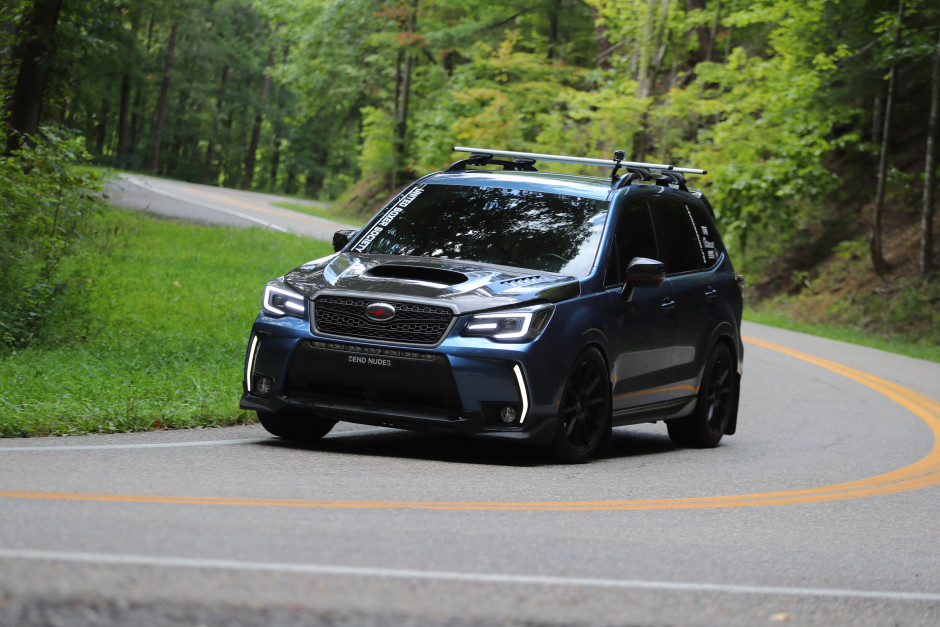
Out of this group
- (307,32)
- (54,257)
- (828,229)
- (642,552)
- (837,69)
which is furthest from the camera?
(307,32)

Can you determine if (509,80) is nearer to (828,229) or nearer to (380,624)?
(828,229)

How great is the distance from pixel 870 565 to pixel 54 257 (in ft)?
34.0

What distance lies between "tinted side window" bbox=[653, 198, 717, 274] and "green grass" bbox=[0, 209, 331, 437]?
3.54m

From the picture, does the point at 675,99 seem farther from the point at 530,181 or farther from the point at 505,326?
the point at 505,326

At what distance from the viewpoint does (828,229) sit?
31016mm

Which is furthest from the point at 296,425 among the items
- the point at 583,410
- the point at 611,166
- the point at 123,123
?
the point at 123,123

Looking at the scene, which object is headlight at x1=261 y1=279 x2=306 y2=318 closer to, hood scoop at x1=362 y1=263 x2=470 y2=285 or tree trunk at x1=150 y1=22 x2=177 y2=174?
hood scoop at x1=362 y1=263 x2=470 y2=285

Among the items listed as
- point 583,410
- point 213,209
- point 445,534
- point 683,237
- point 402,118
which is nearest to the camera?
point 445,534

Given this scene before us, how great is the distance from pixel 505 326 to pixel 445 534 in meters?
2.34

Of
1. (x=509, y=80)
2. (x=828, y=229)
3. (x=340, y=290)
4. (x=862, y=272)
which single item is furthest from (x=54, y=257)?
(x=509, y=80)

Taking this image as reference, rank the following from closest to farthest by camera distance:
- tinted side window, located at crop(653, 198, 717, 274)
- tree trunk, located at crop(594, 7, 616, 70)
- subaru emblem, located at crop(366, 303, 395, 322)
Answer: subaru emblem, located at crop(366, 303, 395, 322) < tinted side window, located at crop(653, 198, 717, 274) < tree trunk, located at crop(594, 7, 616, 70)

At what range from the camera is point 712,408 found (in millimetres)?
10680

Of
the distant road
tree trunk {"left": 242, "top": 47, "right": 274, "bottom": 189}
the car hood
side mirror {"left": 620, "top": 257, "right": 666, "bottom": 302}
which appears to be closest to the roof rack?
side mirror {"left": 620, "top": 257, "right": 666, "bottom": 302}

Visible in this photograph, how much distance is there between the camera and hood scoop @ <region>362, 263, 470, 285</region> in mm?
8102
